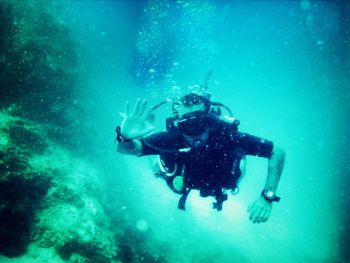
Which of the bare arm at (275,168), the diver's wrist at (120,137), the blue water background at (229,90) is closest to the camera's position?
the diver's wrist at (120,137)

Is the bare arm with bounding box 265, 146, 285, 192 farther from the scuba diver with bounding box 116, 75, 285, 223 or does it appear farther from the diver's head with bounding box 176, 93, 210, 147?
the diver's head with bounding box 176, 93, 210, 147

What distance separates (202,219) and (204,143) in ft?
35.1

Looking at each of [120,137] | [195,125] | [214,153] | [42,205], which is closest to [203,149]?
[214,153]

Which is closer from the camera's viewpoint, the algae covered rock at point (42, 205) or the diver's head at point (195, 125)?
the diver's head at point (195, 125)

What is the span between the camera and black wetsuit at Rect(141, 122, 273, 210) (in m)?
3.60

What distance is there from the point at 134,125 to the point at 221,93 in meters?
43.9

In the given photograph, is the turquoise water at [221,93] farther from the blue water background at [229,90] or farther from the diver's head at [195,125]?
the diver's head at [195,125]

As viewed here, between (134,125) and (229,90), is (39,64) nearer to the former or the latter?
(134,125)

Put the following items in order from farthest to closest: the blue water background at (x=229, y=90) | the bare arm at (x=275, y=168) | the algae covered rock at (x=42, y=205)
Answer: the blue water background at (x=229, y=90) → the algae covered rock at (x=42, y=205) → the bare arm at (x=275, y=168)

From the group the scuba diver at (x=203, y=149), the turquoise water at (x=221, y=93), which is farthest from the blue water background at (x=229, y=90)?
the scuba diver at (x=203, y=149)

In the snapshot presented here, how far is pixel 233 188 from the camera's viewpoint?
3822mm

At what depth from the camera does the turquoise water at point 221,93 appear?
11219 millimetres

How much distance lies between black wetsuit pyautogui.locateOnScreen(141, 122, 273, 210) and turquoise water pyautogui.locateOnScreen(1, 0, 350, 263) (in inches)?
133

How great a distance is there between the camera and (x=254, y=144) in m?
3.62
